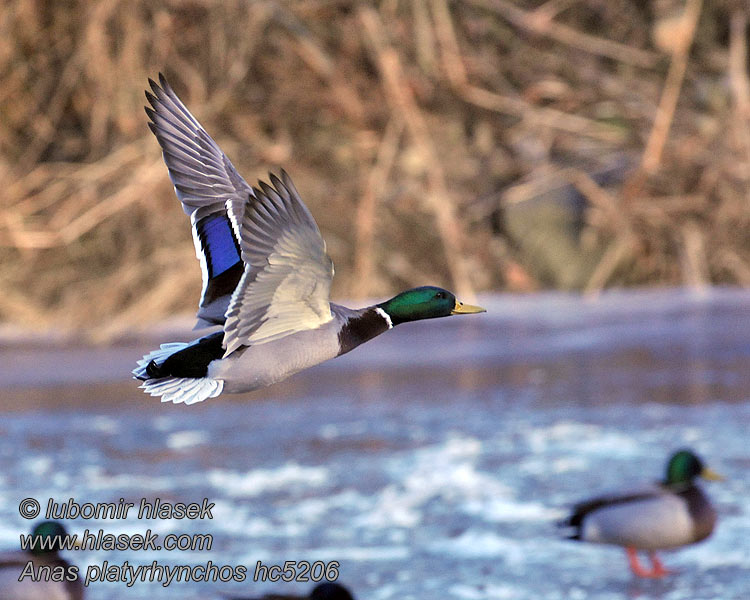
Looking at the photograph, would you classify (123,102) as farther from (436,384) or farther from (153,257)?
(436,384)

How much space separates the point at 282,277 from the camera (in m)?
1.12

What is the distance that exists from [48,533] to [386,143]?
264 centimetres

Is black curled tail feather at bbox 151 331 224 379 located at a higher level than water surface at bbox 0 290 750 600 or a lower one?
lower

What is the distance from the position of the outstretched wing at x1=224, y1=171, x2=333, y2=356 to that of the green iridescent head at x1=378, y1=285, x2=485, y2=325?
12 centimetres

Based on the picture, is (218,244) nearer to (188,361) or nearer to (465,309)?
(188,361)

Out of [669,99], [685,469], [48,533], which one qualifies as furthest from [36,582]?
[669,99]

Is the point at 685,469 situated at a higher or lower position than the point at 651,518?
higher

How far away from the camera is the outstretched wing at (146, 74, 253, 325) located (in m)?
1.39

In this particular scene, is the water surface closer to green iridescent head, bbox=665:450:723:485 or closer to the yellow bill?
green iridescent head, bbox=665:450:723:485

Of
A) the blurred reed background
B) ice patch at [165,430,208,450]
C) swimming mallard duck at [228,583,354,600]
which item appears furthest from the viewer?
the blurred reed background

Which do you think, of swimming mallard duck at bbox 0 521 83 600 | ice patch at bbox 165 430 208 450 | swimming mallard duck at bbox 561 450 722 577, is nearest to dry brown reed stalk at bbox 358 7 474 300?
ice patch at bbox 165 430 208 450

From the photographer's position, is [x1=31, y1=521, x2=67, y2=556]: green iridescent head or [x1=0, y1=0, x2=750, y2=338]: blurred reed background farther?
[x1=0, y1=0, x2=750, y2=338]: blurred reed background

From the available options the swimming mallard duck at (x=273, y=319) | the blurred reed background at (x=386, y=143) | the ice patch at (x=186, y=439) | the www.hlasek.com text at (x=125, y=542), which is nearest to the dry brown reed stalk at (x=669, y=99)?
the blurred reed background at (x=386, y=143)

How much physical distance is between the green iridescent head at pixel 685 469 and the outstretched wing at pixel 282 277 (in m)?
2.31
